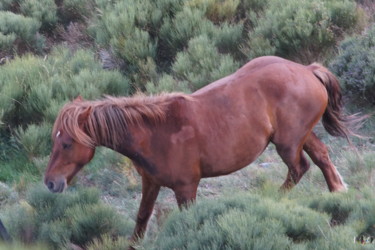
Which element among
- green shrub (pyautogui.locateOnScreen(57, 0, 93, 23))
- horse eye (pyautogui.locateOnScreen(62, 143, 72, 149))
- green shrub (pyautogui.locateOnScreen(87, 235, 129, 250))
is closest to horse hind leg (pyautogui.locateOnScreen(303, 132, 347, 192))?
green shrub (pyautogui.locateOnScreen(87, 235, 129, 250))

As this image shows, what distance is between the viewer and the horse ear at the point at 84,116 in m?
5.06

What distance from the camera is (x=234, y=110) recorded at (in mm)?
5652

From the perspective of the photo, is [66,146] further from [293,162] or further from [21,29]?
Answer: [21,29]

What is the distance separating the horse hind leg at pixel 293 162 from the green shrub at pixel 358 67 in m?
2.84

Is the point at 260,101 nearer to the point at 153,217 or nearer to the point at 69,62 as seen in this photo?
the point at 153,217

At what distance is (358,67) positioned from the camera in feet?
29.5

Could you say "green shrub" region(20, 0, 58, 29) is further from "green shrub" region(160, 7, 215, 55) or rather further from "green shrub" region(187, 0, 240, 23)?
"green shrub" region(187, 0, 240, 23)

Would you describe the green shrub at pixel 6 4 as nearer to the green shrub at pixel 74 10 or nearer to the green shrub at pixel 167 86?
the green shrub at pixel 74 10

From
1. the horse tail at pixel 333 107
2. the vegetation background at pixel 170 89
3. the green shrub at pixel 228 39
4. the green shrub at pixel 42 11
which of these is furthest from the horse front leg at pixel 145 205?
the green shrub at pixel 42 11

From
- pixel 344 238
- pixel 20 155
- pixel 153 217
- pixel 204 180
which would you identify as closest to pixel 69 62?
pixel 20 155

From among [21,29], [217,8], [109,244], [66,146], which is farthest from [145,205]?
[21,29]

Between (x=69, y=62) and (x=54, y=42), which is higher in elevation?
(x=69, y=62)

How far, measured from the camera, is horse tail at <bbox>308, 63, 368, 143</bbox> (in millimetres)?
6344

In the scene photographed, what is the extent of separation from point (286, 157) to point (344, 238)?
1.73m
